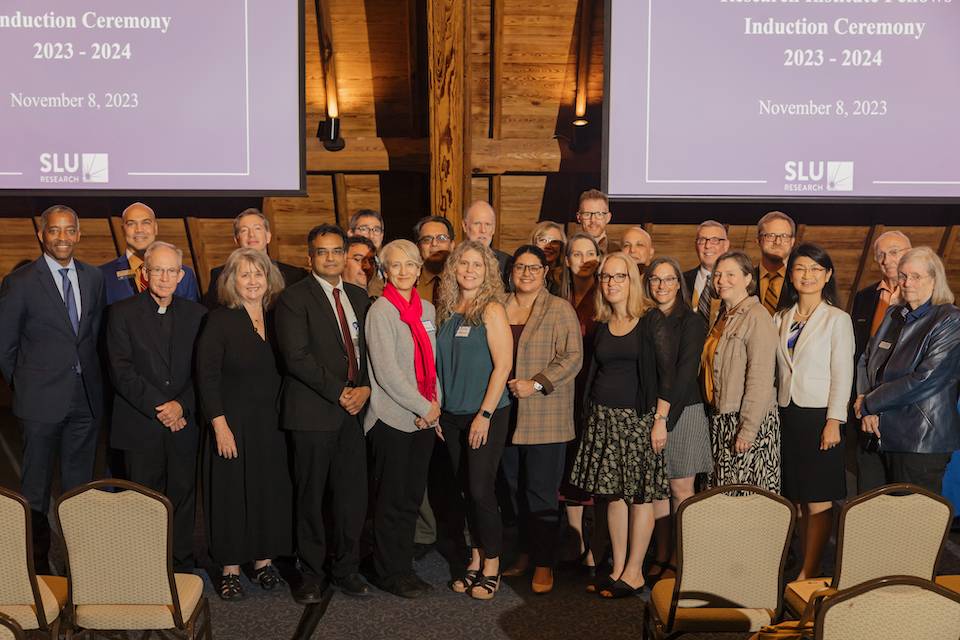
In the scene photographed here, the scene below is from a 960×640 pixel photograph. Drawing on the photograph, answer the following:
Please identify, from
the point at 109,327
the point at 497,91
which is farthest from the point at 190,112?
the point at 109,327

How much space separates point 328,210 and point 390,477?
149 inches

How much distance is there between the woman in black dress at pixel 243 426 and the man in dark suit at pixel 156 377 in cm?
18

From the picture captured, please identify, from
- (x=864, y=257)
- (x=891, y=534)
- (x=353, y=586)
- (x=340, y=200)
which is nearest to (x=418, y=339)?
(x=353, y=586)

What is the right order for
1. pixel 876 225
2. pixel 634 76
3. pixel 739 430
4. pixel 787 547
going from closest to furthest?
pixel 787 547
pixel 739 430
pixel 634 76
pixel 876 225

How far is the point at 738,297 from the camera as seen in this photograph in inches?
149

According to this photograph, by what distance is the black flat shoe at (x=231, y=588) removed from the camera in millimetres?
3856

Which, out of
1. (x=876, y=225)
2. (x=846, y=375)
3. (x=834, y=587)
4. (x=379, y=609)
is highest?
(x=876, y=225)

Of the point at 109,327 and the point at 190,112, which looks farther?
the point at 190,112

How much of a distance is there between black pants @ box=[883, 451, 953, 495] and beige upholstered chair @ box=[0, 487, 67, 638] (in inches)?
129

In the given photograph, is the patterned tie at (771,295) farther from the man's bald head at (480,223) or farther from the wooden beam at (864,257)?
the wooden beam at (864,257)

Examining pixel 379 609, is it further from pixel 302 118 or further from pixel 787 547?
pixel 302 118

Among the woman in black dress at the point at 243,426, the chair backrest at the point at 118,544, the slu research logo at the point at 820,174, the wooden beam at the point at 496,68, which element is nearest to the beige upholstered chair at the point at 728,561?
the chair backrest at the point at 118,544

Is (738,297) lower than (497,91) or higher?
lower

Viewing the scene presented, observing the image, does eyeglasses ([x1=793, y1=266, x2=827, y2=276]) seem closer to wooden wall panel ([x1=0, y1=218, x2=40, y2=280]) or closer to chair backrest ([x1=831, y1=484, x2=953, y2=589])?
chair backrest ([x1=831, y1=484, x2=953, y2=589])
